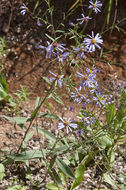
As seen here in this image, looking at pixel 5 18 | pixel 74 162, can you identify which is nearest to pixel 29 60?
pixel 5 18

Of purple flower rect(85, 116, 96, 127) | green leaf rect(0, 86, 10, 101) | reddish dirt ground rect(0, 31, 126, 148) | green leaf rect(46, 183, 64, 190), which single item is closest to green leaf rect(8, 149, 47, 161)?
green leaf rect(46, 183, 64, 190)

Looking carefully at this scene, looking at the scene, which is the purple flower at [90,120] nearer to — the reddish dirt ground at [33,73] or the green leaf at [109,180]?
the green leaf at [109,180]

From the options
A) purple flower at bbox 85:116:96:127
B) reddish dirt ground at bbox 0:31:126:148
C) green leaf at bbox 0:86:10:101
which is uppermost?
reddish dirt ground at bbox 0:31:126:148

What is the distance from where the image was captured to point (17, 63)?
319 centimetres

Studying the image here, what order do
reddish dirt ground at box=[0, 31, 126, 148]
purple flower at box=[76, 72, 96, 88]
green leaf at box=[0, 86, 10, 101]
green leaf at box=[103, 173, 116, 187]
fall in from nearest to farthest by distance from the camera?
purple flower at box=[76, 72, 96, 88] < green leaf at box=[103, 173, 116, 187] < green leaf at box=[0, 86, 10, 101] < reddish dirt ground at box=[0, 31, 126, 148]

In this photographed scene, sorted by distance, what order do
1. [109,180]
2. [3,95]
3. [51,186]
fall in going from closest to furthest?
[51,186], [109,180], [3,95]

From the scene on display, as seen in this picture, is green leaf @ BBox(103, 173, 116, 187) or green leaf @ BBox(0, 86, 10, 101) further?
green leaf @ BBox(0, 86, 10, 101)

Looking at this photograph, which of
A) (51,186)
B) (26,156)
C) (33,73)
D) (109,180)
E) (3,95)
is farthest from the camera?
(33,73)

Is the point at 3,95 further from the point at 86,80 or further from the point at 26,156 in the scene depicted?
the point at 86,80

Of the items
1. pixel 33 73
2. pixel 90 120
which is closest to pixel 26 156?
pixel 90 120

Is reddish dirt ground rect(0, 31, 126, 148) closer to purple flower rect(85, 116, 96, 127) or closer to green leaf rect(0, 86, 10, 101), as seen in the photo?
green leaf rect(0, 86, 10, 101)

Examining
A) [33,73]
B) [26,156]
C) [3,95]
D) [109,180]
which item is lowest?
[109,180]

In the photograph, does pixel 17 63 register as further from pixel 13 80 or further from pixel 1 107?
pixel 1 107

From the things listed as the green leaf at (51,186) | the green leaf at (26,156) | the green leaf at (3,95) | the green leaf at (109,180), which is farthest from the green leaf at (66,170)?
the green leaf at (3,95)
